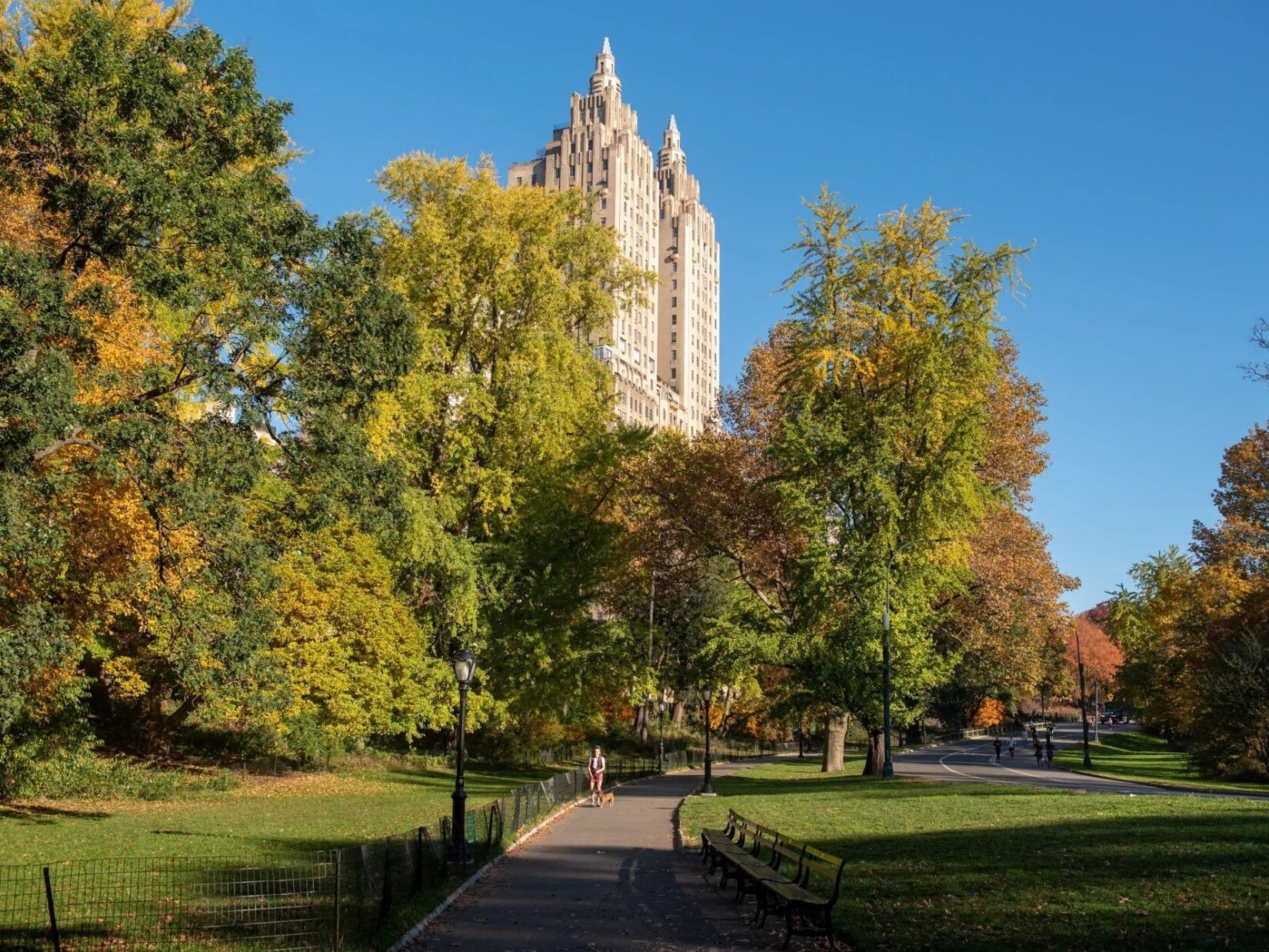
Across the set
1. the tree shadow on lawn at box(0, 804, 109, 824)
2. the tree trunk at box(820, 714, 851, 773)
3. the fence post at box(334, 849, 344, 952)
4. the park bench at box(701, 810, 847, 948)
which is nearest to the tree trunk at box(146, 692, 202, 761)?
the tree shadow on lawn at box(0, 804, 109, 824)

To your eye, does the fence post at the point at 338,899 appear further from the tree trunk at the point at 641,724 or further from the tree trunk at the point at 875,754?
the tree trunk at the point at 641,724

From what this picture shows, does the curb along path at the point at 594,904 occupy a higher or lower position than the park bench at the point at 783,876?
lower

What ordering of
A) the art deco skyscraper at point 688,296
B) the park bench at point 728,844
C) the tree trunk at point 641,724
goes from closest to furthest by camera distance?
the park bench at point 728,844 < the tree trunk at point 641,724 < the art deco skyscraper at point 688,296

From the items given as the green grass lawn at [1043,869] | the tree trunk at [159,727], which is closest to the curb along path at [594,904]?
the green grass lawn at [1043,869]

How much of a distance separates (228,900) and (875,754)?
29.6 m

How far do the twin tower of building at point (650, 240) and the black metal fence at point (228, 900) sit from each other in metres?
116

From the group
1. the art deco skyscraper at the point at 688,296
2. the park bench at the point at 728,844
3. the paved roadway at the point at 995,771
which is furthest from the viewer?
the art deco skyscraper at the point at 688,296

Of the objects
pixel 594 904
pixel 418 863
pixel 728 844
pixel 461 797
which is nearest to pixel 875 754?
pixel 728 844

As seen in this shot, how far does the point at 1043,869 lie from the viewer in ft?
48.0

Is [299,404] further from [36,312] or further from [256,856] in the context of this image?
[256,856]

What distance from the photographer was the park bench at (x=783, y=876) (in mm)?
11164

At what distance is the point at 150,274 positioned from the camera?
17.8 m

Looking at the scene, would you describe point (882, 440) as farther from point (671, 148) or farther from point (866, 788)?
point (671, 148)

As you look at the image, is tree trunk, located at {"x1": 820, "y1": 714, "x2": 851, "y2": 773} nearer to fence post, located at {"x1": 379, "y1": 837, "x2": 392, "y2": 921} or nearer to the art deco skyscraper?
fence post, located at {"x1": 379, "y1": 837, "x2": 392, "y2": 921}
